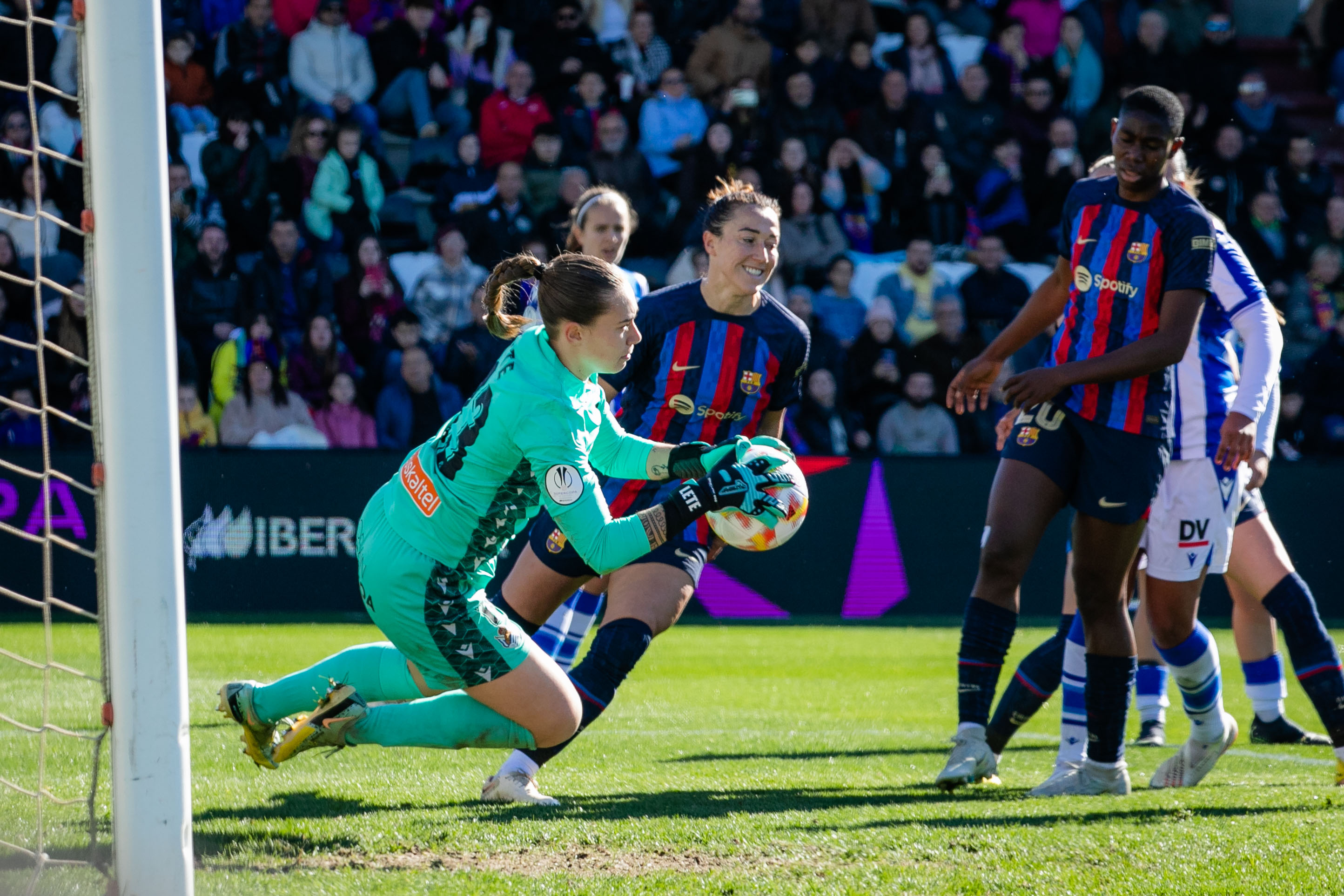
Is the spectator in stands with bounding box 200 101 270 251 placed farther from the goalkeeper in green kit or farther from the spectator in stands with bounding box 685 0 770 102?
the goalkeeper in green kit

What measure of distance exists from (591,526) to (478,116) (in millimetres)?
10505

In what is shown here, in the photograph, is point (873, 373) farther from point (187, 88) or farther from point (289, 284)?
point (187, 88)

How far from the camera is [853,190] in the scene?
13031mm

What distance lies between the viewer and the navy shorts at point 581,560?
4617 mm

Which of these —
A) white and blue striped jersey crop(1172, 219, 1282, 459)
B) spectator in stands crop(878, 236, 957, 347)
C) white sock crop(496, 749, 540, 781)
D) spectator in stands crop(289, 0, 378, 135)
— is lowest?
white sock crop(496, 749, 540, 781)

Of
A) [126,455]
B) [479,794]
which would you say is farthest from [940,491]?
[126,455]

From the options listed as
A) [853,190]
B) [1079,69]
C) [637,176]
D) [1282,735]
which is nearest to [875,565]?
[853,190]

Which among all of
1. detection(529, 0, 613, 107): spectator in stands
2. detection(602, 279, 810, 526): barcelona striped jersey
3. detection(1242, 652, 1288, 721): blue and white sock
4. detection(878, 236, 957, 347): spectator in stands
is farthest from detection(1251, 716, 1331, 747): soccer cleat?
detection(529, 0, 613, 107): spectator in stands

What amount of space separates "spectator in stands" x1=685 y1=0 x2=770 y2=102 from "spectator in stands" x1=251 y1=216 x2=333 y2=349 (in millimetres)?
4005

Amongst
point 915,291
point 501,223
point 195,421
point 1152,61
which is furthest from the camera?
point 1152,61

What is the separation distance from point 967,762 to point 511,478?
1901 mm

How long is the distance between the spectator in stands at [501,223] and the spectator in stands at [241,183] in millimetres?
1783

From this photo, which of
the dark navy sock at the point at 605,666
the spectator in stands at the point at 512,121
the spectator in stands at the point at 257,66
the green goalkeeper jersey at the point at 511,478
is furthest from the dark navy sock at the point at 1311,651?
the spectator in stands at the point at 257,66

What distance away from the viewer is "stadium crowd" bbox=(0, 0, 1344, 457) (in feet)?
37.7
